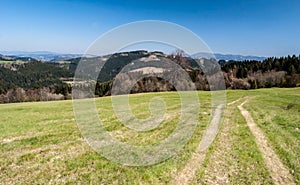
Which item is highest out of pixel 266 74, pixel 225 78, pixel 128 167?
pixel 266 74

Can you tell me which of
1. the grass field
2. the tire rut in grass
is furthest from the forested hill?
the tire rut in grass

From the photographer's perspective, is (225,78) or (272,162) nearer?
(272,162)

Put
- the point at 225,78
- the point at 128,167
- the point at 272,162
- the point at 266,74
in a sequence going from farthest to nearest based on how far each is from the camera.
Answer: the point at 266,74, the point at 225,78, the point at 272,162, the point at 128,167

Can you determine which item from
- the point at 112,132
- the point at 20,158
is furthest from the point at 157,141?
the point at 20,158

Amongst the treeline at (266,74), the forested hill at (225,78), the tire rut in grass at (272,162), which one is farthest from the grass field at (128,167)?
the treeline at (266,74)

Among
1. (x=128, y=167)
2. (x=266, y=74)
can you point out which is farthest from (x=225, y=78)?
(x=128, y=167)

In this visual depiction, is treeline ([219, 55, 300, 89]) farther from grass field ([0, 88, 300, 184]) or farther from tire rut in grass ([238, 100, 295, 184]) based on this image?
tire rut in grass ([238, 100, 295, 184])

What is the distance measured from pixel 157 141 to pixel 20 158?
735cm

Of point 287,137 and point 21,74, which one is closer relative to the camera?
point 287,137

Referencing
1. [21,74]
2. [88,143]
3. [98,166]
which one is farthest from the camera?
[21,74]

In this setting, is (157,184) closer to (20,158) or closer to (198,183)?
(198,183)

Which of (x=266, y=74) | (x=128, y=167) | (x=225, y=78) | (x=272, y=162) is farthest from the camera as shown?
(x=266, y=74)

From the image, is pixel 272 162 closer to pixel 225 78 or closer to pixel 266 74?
pixel 225 78

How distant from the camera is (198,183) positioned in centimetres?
863
